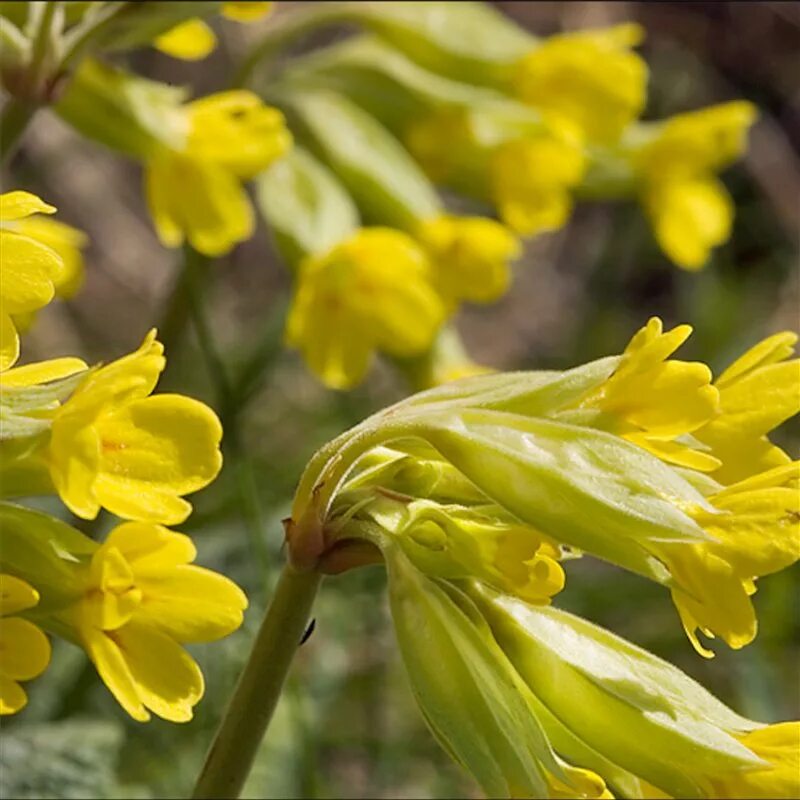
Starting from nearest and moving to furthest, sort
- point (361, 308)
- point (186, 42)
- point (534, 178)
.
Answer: point (186, 42) < point (361, 308) < point (534, 178)

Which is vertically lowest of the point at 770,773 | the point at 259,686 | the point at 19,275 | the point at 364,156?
the point at 364,156

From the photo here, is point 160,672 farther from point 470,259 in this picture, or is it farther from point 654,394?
point 470,259

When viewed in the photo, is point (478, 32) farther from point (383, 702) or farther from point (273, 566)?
point (383, 702)

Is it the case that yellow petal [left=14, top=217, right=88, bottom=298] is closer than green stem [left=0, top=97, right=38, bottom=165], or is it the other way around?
green stem [left=0, top=97, right=38, bottom=165]

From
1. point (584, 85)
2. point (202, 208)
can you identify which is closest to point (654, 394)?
point (202, 208)

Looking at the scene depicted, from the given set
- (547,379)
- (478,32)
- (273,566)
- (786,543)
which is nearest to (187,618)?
(547,379)

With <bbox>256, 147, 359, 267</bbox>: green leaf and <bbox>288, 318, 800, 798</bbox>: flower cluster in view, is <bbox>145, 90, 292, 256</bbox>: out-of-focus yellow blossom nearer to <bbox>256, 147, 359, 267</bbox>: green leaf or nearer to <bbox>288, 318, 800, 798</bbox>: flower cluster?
<bbox>256, 147, 359, 267</bbox>: green leaf

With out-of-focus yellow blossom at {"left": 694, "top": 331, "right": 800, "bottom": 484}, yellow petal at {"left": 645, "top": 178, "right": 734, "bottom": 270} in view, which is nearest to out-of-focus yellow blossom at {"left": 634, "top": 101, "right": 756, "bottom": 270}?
yellow petal at {"left": 645, "top": 178, "right": 734, "bottom": 270}
